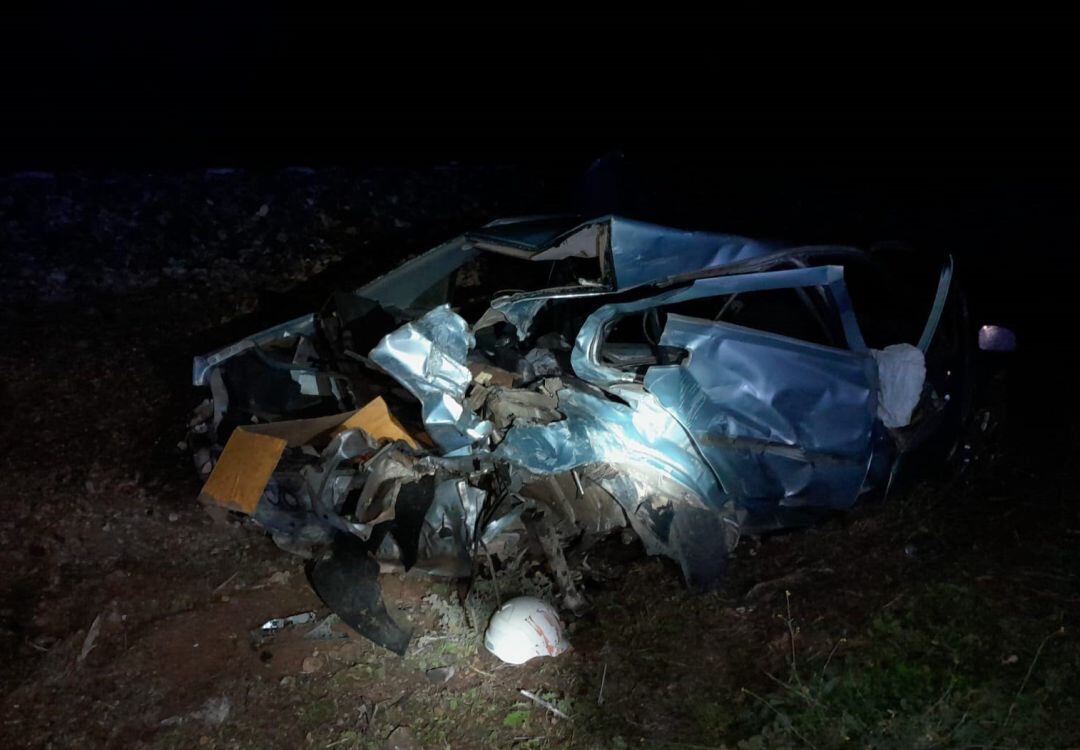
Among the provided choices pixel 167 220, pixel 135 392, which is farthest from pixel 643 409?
pixel 167 220

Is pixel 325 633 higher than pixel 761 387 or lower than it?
lower

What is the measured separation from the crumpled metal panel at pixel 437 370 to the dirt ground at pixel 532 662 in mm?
725

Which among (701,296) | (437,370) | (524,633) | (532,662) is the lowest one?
(532,662)

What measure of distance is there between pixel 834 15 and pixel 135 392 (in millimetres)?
10783

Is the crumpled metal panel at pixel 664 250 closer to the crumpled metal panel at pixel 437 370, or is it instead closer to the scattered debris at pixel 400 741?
the crumpled metal panel at pixel 437 370

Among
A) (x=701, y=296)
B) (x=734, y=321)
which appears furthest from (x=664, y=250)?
(x=734, y=321)

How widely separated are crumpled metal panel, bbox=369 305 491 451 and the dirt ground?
0.72 m

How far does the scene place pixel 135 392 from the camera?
4645 millimetres

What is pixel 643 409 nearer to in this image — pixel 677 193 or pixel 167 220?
pixel 677 193

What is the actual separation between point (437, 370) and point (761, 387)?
136 cm

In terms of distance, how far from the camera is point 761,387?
10.3 feet

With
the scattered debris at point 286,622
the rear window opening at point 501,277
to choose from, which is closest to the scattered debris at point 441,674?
the scattered debris at point 286,622

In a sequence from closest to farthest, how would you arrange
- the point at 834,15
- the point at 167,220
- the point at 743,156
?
the point at 167,220 → the point at 743,156 → the point at 834,15

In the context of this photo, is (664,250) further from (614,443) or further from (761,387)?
(614,443)
